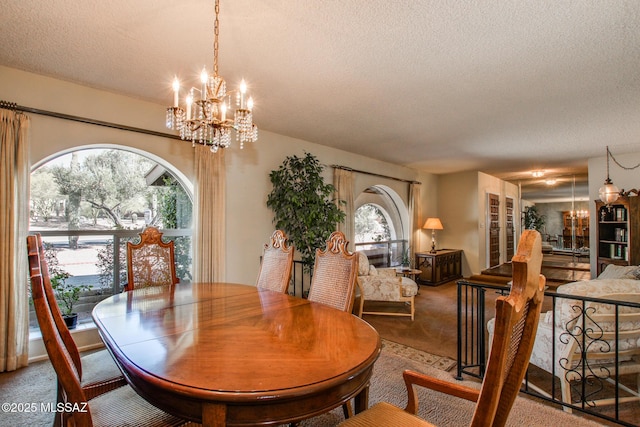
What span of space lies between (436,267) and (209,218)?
4944 mm

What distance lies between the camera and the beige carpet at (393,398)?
6.54ft

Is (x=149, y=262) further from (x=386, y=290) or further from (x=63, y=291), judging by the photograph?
(x=386, y=290)

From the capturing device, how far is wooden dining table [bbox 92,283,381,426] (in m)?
1.00

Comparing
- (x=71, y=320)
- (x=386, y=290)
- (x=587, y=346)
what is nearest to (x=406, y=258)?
(x=386, y=290)

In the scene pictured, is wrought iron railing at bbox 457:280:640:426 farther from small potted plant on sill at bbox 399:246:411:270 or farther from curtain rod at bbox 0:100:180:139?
small potted plant on sill at bbox 399:246:411:270

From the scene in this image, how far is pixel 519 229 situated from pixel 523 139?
19.3ft

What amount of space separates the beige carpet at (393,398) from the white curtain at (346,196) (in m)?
2.79

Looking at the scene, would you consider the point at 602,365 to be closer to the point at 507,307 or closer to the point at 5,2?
the point at 507,307

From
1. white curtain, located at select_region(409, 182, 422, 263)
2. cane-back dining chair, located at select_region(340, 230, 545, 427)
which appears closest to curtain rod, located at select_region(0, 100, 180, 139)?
cane-back dining chair, located at select_region(340, 230, 545, 427)

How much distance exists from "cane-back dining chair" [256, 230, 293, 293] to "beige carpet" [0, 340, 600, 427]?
95 cm

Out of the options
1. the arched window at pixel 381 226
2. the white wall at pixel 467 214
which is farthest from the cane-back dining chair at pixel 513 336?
the white wall at pixel 467 214

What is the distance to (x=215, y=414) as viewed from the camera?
98cm

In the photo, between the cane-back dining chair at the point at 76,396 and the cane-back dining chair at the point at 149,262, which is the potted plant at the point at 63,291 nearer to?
the cane-back dining chair at the point at 149,262

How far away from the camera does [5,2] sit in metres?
1.87
